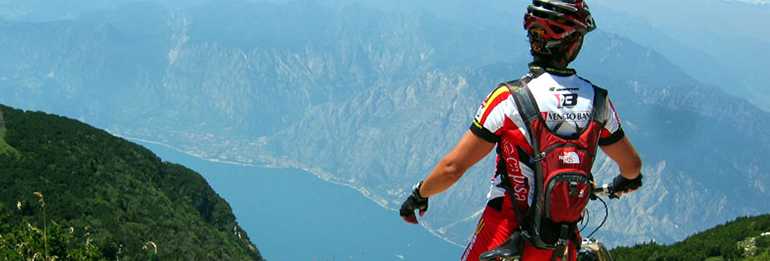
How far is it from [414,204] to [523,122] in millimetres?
961

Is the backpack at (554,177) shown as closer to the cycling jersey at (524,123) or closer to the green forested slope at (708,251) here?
the cycling jersey at (524,123)

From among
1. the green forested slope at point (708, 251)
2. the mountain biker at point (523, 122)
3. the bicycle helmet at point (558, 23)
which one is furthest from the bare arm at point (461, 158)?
the green forested slope at point (708, 251)

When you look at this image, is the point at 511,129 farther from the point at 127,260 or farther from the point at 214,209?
the point at 214,209

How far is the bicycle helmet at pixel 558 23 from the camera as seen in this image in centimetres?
346

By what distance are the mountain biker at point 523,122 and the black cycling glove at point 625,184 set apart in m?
0.56

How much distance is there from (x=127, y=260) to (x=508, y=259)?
20.2 m

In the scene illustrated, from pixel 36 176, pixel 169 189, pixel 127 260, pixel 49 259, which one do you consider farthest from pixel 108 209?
pixel 49 259

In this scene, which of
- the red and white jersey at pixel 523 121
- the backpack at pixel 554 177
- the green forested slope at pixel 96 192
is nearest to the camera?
the backpack at pixel 554 177

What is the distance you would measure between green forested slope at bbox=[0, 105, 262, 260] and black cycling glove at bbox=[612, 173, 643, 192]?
14.8m

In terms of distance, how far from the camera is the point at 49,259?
6.03 meters

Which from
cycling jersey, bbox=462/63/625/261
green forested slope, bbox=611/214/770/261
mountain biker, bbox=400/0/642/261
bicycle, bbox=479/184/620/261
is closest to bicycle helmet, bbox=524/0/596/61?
mountain biker, bbox=400/0/642/261

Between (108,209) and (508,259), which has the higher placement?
(108,209)

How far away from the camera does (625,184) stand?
423cm

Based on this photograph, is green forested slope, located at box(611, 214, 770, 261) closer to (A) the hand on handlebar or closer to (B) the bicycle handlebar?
(A) the hand on handlebar
